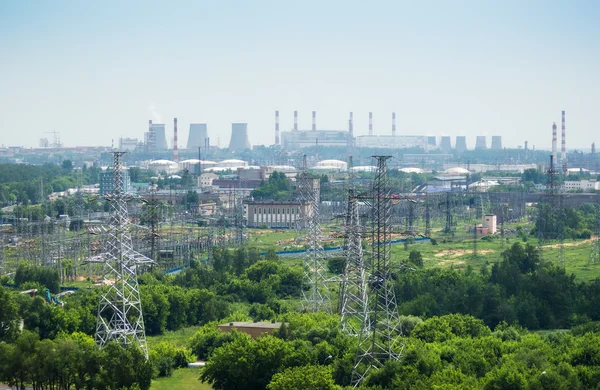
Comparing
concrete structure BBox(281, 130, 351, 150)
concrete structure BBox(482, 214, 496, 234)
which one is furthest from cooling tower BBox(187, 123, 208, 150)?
concrete structure BBox(482, 214, 496, 234)

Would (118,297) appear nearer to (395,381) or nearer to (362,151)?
(395,381)

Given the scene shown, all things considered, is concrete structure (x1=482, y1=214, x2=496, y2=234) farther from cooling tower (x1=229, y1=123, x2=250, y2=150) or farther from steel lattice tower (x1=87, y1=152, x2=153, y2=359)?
cooling tower (x1=229, y1=123, x2=250, y2=150)

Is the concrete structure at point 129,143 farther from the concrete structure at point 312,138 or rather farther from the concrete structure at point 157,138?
the concrete structure at point 312,138

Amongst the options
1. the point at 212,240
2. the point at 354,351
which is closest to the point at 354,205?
the point at 354,351

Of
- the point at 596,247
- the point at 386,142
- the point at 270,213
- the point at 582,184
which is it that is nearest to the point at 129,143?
the point at 386,142

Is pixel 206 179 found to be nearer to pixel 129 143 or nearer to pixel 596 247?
pixel 596 247
